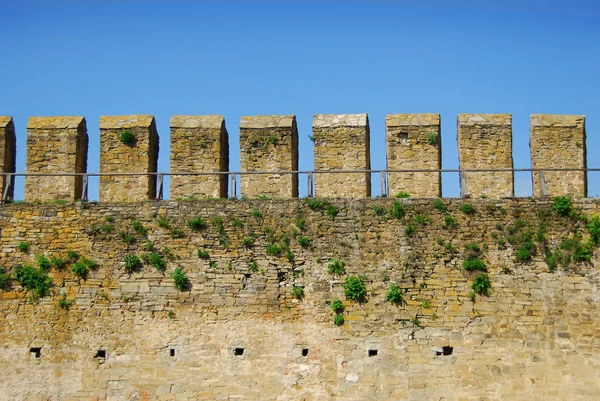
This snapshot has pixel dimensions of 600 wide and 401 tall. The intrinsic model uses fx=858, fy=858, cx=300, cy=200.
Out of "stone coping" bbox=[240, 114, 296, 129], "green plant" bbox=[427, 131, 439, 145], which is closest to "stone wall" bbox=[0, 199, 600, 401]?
"green plant" bbox=[427, 131, 439, 145]

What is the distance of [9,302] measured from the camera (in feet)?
55.3

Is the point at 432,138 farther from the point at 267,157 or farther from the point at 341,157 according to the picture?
the point at 267,157

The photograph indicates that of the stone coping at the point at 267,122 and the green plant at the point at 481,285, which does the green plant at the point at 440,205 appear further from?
the stone coping at the point at 267,122

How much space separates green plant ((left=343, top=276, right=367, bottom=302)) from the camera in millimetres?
16391

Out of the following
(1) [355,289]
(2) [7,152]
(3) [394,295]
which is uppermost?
(2) [7,152]

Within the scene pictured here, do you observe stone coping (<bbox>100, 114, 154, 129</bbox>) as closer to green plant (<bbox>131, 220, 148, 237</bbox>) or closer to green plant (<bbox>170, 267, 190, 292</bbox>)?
green plant (<bbox>131, 220, 148, 237</bbox>)

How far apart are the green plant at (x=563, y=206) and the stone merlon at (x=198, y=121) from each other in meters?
6.89

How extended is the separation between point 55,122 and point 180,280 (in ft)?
14.4

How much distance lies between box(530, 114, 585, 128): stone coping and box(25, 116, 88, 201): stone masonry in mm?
9379

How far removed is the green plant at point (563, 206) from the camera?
16.7 metres

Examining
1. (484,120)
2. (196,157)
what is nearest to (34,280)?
(196,157)

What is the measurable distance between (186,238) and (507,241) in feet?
20.6

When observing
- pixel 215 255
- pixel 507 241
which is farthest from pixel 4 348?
pixel 507 241

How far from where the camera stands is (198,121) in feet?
58.1
